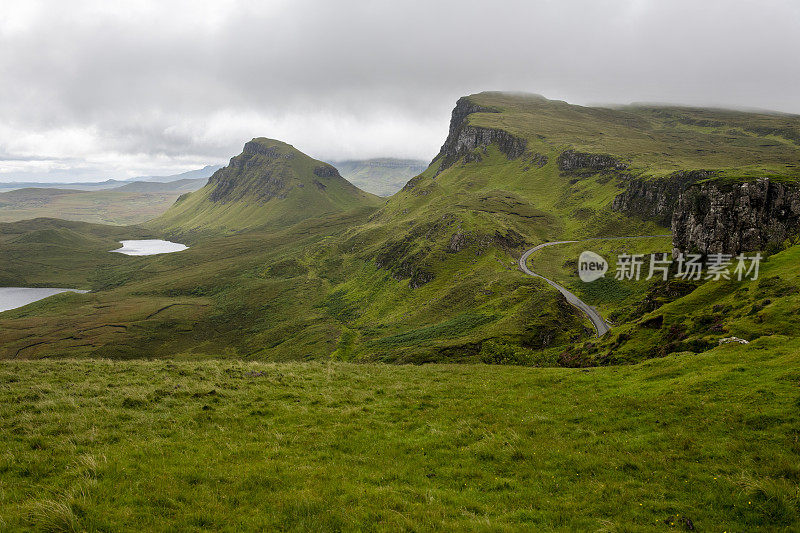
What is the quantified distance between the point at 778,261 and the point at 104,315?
234039mm

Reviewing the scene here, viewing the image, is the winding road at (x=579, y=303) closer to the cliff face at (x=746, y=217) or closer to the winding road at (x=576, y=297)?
the winding road at (x=576, y=297)

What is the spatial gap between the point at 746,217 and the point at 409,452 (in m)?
80.7

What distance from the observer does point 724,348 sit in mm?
→ 27453

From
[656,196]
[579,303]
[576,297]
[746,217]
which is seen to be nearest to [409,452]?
[746,217]

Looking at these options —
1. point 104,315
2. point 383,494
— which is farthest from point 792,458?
point 104,315

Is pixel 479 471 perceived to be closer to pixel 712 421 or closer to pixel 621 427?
pixel 621 427

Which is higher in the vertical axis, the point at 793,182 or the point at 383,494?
A: the point at 793,182

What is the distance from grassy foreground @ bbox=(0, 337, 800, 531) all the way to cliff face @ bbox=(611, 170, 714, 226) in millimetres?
168250

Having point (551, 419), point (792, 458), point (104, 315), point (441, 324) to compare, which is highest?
point (792, 458)

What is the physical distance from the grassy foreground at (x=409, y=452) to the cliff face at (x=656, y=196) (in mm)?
168250

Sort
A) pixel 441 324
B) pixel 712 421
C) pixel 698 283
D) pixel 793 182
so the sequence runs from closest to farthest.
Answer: pixel 712 421 < pixel 698 283 < pixel 793 182 < pixel 441 324

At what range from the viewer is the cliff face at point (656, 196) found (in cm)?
15862

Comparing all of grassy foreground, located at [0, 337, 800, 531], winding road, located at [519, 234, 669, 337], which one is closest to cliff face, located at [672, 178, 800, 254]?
winding road, located at [519, 234, 669, 337]

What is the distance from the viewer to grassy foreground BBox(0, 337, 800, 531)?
408 inches
